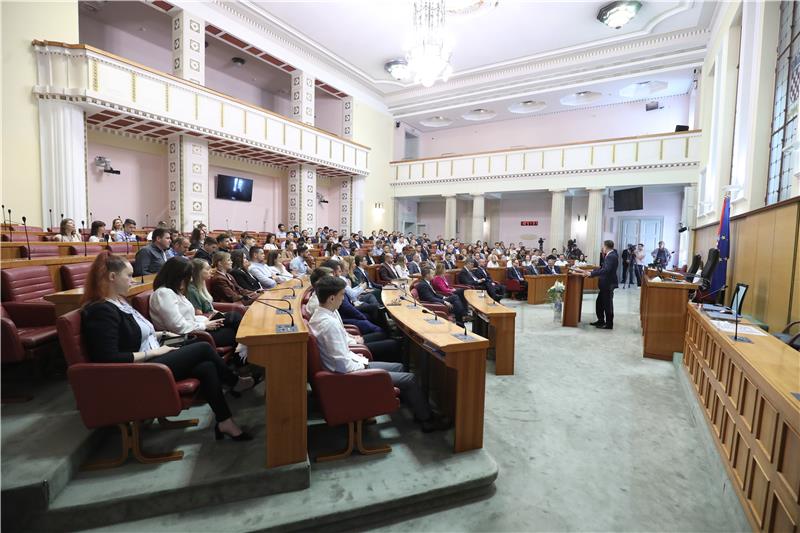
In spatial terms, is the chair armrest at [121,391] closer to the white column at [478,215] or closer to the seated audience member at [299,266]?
the seated audience member at [299,266]

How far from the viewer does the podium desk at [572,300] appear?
6.01 meters

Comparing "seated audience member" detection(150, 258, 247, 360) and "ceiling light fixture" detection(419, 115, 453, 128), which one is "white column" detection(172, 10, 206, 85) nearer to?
"seated audience member" detection(150, 258, 247, 360)

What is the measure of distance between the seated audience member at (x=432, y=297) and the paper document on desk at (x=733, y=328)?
2820 millimetres

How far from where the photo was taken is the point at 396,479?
2.11 meters

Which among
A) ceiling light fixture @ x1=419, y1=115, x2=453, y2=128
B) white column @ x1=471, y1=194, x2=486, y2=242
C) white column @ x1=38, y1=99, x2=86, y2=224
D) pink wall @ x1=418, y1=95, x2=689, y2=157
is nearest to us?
white column @ x1=38, y1=99, x2=86, y2=224

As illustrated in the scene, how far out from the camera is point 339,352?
223 centimetres

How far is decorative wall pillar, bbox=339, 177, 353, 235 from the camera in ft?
46.5

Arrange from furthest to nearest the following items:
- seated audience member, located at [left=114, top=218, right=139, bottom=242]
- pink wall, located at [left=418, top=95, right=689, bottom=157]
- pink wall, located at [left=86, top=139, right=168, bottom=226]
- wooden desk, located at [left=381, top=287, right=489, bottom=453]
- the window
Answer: pink wall, located at [left=418, top=95, right=689, bottom=157], pink wall, located at [left=86, top=139, right=168, bottom=226], seated audience member, located at [left=114, top=218, right=139, bottom=242], the window, wooden desk, located at [left=381, top=287, right=489, bottom=453]

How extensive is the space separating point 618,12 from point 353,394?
444 inches

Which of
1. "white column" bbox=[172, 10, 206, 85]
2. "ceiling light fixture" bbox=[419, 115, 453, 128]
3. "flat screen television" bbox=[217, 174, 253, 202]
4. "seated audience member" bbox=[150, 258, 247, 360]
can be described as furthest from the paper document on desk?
"ceiling light fixture" bbox=[419, 115, 453, 128]

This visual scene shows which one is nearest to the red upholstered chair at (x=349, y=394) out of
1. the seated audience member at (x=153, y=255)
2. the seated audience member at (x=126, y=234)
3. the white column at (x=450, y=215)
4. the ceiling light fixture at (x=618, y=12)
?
the seated audience member at (x=153, y=255)

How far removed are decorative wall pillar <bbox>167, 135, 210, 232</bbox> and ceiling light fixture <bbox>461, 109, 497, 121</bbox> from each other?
10296mm

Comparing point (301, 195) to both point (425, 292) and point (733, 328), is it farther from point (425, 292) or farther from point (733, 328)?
point (733, 328)

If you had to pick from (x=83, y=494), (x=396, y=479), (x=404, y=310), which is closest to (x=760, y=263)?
(x=404, y=310)
